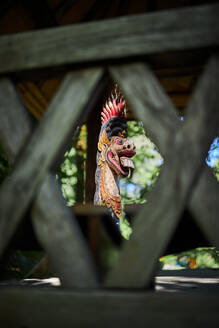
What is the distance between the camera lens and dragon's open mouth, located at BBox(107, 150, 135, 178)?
4.54 m

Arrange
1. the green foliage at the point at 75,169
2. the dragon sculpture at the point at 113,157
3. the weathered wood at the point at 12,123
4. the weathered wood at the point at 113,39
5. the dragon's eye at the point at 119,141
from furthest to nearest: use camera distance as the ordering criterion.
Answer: the green foliage at the point at 75,169
the dragon's eye at the point at 119,141
the dragon sculpture at the point at 113,157
the weathered wood at the point at 12,123
the weathered wood at the point at 113,39

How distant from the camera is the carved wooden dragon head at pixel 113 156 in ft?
14.2

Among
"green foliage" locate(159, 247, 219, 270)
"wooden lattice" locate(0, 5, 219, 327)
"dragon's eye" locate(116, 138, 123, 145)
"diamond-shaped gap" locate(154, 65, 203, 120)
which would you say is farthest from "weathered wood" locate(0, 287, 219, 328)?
"green foliage" locate(159, 247, 219, 270)

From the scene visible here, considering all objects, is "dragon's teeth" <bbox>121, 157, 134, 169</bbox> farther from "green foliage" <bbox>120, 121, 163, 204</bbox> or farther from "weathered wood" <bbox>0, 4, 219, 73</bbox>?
"green foliage" <bbox>120, 121, 163, 204</bbox>

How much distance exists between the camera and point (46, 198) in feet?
4.17

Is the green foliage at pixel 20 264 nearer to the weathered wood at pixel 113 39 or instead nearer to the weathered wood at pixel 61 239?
the weathered wood at pixel 61 239

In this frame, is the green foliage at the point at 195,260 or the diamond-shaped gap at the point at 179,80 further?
the green foliage at the point at 195,260

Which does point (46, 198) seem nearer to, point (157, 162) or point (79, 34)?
point (79, 34)

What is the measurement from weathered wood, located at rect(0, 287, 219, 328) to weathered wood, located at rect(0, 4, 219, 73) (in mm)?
951

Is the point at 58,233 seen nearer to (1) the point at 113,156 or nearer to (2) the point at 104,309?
(2) the point at 104,309

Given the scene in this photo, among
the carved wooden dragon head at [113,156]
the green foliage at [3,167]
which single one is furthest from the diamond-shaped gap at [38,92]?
the green foliage at [3,167]

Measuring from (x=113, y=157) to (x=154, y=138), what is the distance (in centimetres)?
328

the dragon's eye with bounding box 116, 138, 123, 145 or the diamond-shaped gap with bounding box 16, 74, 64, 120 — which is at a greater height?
the diamond-shaped gap with bounding box 16, 74, 64, 120

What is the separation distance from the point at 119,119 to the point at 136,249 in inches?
151
